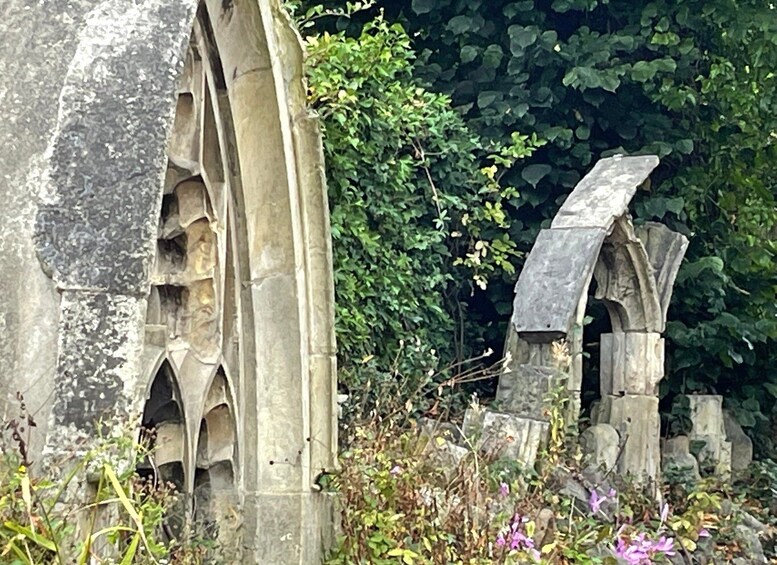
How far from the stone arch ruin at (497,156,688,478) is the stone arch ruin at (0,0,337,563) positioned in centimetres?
233

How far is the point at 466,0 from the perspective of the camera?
378 inches

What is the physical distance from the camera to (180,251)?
2.99 metres

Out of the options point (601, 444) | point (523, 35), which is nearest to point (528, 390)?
point (601, 444)

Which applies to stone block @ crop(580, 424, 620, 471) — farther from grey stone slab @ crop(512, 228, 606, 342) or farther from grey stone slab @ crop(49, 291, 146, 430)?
grey stone slab @ crop(49, 291, 146, 430)

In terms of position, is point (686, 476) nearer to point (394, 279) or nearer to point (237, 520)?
point (394, 279)

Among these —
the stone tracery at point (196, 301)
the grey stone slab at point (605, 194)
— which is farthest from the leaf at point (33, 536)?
the grey stone slab at point (605, 194)

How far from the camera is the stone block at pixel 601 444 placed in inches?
275

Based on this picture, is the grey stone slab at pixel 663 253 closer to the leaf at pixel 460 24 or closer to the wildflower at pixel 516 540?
the leaf at pixel 460 24

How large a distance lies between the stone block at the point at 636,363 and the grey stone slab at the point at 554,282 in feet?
4.67

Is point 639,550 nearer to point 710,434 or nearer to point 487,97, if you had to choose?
point 710,434

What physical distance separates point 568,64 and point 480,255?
2.16m

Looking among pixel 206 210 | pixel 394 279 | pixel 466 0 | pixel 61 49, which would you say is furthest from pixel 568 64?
pixel 61 49

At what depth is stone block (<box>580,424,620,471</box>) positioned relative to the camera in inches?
275

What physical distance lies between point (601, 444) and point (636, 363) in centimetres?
85
